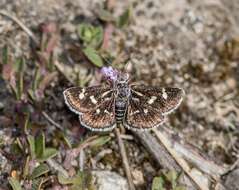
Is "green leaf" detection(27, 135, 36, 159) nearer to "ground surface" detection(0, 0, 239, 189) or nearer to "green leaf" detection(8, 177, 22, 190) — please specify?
"ground surface" detection(0, 0, 239, 189)

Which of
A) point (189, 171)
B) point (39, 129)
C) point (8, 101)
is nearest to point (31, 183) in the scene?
point (39, 129)

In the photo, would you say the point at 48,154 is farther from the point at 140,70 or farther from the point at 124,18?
the point at 124,18

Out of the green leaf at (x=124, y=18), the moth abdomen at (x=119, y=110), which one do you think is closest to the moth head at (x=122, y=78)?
the moth abdomen at (x=119, y=110)

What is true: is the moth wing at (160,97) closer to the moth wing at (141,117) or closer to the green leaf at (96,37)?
the moth wing at (141,117)

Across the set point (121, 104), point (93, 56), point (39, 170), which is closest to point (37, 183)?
point (39, 170)

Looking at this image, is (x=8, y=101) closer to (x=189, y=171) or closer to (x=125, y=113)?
(x=125, y=113)

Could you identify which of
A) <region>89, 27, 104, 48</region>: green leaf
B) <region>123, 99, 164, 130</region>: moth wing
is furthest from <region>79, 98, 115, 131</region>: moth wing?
<region>89, 27, 104, 48</region>: green leaf
